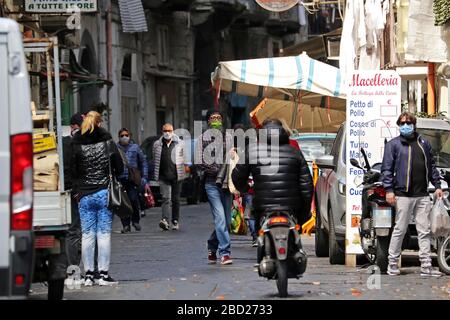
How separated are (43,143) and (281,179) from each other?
96.4 inches

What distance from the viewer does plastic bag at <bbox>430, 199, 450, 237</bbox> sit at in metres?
16.5

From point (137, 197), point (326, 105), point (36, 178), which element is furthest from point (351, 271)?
point (326, 105)

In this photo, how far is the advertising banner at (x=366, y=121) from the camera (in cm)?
1811

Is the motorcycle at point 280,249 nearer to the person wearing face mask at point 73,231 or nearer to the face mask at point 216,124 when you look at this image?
the person wearing face mask at point 73,231

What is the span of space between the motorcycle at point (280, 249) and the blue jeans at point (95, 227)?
7.83 ft

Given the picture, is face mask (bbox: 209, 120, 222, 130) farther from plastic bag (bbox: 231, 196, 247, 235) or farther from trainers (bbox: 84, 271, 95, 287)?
plastic bag (bbox: 231, 196, 247, 235)

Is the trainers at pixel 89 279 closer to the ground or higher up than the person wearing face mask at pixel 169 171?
closer to the ground

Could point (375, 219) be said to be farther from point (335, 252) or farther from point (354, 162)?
point (335, 252)

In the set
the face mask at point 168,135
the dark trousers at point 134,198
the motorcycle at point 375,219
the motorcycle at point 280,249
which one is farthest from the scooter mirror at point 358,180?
the face mask at point 168,135

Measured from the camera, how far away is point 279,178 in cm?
1448

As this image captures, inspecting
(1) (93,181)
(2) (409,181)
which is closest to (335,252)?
(2) (409,181)

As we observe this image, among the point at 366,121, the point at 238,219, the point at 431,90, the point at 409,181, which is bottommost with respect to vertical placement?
the point at 238,219

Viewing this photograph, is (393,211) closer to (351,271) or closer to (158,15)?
(351,271)
